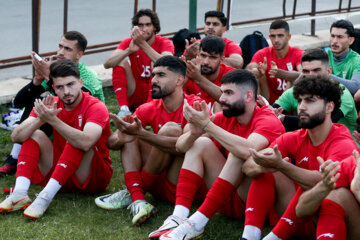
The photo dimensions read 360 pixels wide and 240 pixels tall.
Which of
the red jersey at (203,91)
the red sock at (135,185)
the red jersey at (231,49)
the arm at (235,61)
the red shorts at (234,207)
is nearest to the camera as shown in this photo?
the red shorts at (234,207)

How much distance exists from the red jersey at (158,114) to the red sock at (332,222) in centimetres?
185

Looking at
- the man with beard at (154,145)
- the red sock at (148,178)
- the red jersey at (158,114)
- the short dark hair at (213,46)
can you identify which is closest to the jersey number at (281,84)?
the short dark hair at (213,46)

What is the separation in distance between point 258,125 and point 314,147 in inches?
21.0

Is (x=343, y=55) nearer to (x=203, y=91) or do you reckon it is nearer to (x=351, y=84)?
(x=351, y=84)

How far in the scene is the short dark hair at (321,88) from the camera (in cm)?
425

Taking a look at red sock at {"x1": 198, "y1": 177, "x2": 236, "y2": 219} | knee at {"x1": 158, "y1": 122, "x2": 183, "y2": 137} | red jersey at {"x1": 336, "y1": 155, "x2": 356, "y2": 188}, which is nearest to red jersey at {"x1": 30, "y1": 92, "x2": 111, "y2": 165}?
knee at {"x1": 158, "y1": 122, "x2": 183, "y2": 137}

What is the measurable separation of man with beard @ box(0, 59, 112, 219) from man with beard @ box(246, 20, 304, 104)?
8.08ft

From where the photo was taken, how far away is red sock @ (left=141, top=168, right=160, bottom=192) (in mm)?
5195

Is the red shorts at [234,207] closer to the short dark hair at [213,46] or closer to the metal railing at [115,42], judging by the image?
the short dark hair at [213,46]

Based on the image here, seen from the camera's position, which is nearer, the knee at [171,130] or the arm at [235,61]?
the knee at [171,130]

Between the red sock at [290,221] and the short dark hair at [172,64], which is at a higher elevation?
the short dark hair at [172,64]

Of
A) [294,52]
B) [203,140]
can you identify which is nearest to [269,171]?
[203,140]

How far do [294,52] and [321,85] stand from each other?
325cm

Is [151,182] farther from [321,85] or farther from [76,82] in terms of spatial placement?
[321,85]
